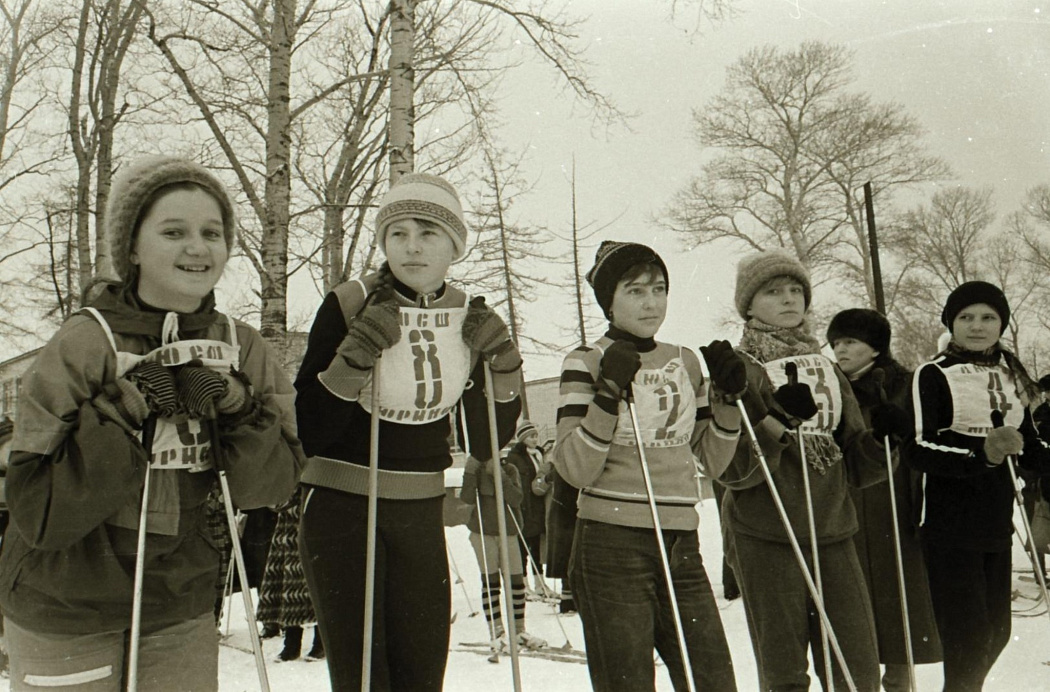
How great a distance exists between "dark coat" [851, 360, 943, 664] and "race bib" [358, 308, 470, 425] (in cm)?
211

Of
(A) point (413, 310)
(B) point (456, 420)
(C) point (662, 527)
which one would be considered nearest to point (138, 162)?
(A) point (413, 310)

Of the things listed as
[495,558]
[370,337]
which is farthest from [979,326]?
[495,558]

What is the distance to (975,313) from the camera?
4070 mm

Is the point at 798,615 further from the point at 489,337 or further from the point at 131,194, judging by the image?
the point at 131,194

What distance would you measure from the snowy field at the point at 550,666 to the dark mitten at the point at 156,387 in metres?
3.23

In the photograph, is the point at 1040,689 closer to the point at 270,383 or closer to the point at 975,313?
the point at 975,313

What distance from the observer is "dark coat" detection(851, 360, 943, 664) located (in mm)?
3980

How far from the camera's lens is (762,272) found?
3.70m

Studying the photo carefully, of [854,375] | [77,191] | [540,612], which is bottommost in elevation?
[540,612]

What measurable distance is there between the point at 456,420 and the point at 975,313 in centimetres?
263

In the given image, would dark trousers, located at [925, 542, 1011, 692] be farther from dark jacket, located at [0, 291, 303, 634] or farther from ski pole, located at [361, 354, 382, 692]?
dark jacket, located at [0, 291, 303, 634]

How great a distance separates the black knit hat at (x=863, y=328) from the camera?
14.5 ft

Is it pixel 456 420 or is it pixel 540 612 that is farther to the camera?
pixel 540 612

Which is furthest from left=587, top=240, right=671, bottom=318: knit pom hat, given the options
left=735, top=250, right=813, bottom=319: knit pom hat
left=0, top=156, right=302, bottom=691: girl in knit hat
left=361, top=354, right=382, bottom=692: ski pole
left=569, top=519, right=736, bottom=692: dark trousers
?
left=0, top=156, right=302, bottom=691: girl in knit hat
